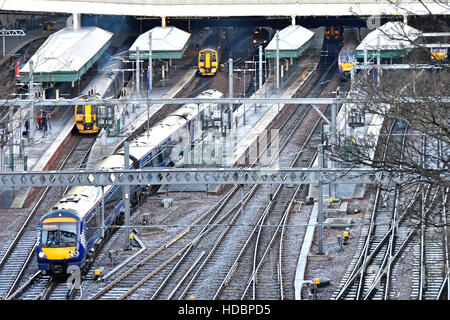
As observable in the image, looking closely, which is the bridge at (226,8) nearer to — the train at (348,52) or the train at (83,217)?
the train at (348,52)

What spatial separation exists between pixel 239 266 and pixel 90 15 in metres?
38.1

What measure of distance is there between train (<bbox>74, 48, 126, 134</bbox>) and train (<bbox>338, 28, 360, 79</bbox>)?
14185 mm

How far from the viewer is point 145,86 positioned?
5528 cm

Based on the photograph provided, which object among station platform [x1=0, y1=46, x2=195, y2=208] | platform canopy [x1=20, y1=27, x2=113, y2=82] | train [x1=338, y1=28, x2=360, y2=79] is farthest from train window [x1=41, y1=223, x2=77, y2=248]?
train [x1=338, y1=28, x2=360, y2=79]

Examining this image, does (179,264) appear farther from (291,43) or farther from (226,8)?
(226,8)

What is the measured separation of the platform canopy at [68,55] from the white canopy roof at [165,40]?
2337 millimetres

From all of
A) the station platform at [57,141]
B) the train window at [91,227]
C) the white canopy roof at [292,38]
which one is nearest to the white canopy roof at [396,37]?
the white canopy roof at [292,38]

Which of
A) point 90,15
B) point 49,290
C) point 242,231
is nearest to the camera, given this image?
point 49,290

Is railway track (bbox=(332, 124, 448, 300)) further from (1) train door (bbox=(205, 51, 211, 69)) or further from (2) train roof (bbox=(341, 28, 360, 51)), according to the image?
(2) train roof (bbox=(341, 28, 360, 51))

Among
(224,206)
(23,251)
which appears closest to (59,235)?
(23,251)

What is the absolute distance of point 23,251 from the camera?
2969cm

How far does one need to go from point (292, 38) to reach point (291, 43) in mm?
1575
